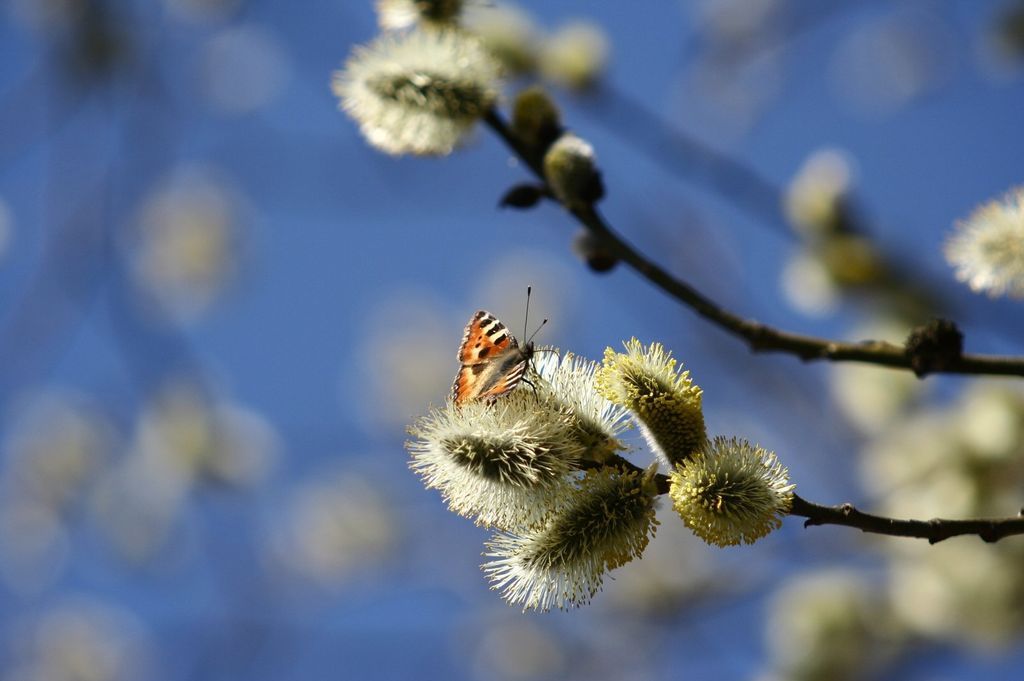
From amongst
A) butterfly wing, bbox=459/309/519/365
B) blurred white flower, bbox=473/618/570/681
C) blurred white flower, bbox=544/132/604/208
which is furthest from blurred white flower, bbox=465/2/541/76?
blurred white flower, bbox=473/618/570/681

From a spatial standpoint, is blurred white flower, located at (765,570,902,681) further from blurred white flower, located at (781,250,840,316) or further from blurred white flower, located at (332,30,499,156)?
blurred white flower, located at (332,30,499,156)

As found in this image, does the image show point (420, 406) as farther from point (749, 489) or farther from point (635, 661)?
point (749, 489)

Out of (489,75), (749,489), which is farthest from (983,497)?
(489,75)

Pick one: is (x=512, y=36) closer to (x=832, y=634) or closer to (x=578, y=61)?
(x=578, y=61)

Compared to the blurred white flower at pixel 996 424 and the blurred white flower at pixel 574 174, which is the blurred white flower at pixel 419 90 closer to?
the blurred white flower at pixel 574 174

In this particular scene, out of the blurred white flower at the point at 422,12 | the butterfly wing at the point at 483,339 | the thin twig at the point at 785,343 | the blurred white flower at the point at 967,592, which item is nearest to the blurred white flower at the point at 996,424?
the blurred white flower at the point at 967,592

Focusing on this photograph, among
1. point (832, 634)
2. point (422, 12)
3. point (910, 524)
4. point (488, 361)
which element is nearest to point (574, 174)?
point (488, 361)
